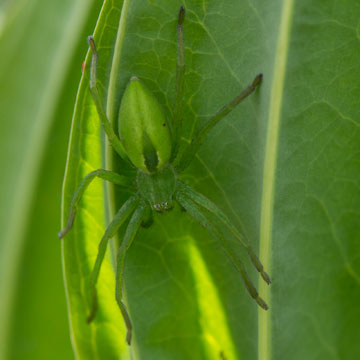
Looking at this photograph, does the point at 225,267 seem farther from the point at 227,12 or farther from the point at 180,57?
the point at 227,12

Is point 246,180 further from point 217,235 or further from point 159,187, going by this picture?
point 159,187

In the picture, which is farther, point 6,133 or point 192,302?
point 6,133

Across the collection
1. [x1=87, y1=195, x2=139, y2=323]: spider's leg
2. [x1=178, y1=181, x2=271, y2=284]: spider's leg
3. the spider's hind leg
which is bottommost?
[x1=87, y1=195, x2=139, y2=323]: spider's leg

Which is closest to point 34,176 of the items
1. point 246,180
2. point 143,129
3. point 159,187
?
point 159,187

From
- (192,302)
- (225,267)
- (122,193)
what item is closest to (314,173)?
(225,267)

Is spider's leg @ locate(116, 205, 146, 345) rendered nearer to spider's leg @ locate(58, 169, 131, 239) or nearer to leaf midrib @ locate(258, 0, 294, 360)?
spider's leg @ locate(58, 169, 131, 239)

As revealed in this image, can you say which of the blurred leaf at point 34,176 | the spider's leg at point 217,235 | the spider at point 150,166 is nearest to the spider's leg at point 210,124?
the spider at point 150,166

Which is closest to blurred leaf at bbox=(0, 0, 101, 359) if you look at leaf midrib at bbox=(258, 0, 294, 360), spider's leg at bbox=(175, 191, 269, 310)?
spider's leg at bbox=(175, 191, 269, 310)
